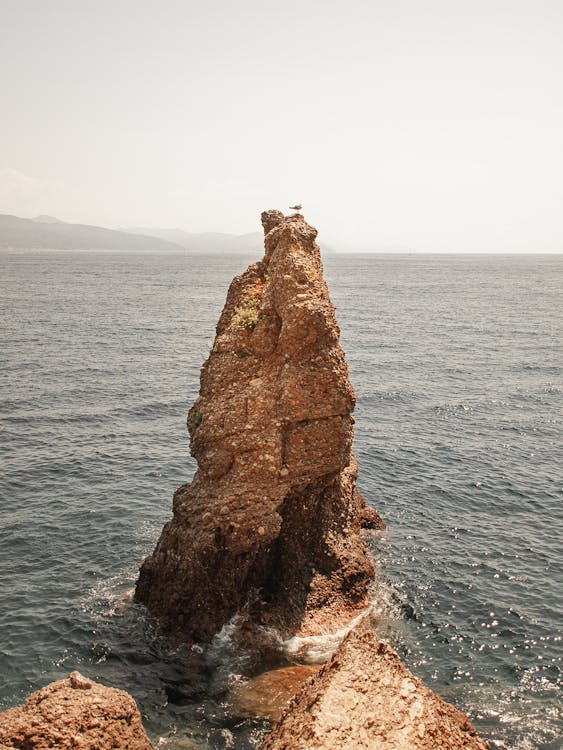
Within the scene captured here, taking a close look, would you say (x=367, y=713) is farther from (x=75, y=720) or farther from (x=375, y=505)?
(x=375, y=505)

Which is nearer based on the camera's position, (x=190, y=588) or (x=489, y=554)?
(x=190, y=588)

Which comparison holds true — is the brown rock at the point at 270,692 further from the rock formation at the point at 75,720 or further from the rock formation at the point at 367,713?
the rock formation at the point at 367,713

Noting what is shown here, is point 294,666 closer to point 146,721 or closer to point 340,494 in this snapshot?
point 146,721

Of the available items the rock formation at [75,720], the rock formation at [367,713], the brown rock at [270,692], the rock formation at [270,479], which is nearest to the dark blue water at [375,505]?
the brown rock at [270,692]

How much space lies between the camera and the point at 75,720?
15719mm

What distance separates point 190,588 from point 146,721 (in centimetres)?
489

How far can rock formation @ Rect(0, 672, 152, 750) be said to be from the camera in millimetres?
15102

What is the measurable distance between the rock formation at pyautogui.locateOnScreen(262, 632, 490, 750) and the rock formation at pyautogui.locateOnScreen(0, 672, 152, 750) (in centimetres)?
433

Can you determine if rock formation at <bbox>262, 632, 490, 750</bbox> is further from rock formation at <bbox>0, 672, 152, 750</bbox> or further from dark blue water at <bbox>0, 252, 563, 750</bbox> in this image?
dark blue water at <bbox>0, 252, 563, 750</bbox>

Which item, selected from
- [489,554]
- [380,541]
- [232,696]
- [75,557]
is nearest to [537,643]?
[489,554]

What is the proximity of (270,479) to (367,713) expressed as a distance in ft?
36.7

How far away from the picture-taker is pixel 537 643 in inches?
Answer: 943

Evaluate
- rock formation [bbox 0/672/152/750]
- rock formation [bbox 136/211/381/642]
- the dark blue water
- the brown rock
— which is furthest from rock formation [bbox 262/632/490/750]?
rock formation [bbox 136/211/381/642]

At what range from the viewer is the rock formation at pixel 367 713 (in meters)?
12.8
